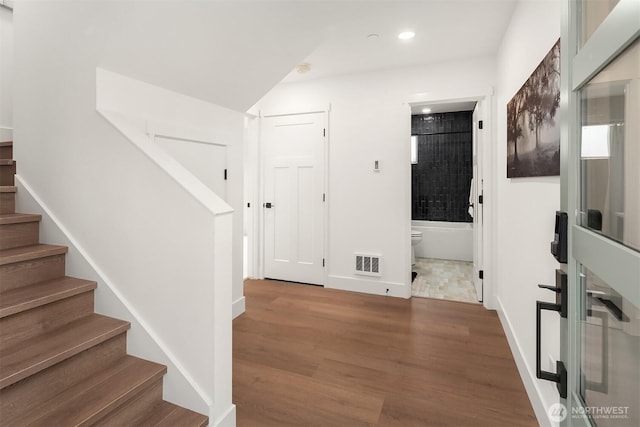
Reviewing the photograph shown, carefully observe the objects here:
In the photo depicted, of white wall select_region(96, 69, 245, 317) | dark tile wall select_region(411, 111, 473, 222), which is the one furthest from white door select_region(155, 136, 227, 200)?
dark tile wall select_region(411, 111, 473, 222)

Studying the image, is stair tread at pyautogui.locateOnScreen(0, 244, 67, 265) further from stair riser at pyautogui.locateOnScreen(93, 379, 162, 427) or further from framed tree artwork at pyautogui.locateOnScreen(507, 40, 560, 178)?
framed tree artwork at pyautogui.locateOnScreen(507, 40, 560, 178)

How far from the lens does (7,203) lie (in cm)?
198

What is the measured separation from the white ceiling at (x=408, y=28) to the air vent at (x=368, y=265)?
2098mm

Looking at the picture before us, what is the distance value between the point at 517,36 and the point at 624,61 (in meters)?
2.10

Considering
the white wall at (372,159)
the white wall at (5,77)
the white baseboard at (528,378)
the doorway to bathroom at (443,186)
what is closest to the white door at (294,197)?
the white wall at (372,159)

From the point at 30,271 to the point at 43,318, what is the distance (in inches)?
13.1

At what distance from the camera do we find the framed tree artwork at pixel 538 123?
1413 millimetres

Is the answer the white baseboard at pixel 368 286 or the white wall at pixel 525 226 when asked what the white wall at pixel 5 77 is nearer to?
the white baseboard at pixel 368 286

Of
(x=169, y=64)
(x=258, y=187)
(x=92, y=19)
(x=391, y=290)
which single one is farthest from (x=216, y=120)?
(x=391, y=290)

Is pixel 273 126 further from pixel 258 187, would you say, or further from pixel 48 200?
pixel 48 200

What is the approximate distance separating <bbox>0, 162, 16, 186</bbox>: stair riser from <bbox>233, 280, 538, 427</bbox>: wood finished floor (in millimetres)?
1901

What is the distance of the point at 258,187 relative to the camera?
4156 millimetres

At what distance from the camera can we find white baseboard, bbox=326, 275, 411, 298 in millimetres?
3551

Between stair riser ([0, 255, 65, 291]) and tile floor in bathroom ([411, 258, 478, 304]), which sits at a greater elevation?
stair riser ([0, 255, 65, 291])
